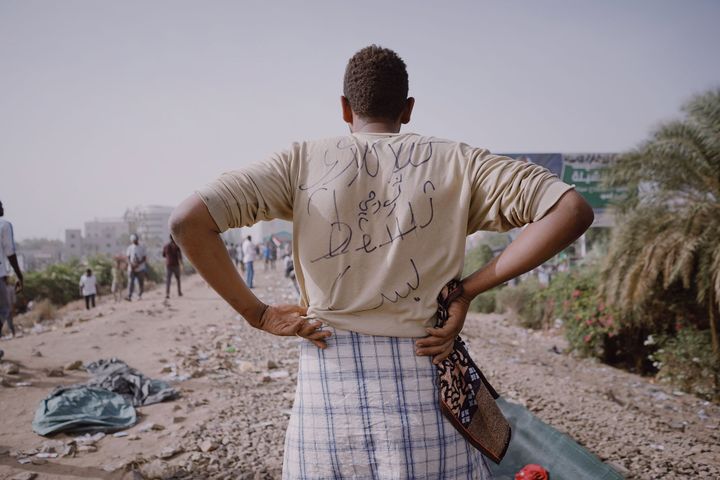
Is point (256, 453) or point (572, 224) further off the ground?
point (572, 224)

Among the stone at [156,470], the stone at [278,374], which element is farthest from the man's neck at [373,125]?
the stone at [278,374]

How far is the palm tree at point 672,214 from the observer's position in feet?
23.8

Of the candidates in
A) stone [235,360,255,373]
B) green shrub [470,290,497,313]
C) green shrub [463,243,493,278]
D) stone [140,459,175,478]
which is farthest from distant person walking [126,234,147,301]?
green shrub [463,243,493,278]

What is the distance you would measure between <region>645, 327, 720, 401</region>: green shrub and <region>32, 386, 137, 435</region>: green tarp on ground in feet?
26.0

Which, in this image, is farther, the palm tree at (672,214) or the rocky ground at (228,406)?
the palm tree at (672,214)

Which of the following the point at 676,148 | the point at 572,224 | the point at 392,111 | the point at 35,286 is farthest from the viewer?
the point at 35,286

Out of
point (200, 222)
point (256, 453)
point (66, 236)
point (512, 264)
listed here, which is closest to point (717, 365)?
point (256, 453)

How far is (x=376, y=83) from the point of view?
141cm

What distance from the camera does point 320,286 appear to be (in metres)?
1.38

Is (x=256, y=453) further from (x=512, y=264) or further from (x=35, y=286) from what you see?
(x=35, y=286)

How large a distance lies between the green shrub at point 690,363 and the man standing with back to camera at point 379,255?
25.7 ft

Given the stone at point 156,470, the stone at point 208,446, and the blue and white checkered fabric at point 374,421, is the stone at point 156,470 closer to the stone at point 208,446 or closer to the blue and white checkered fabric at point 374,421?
the stone at point 208,446

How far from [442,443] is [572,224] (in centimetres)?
68

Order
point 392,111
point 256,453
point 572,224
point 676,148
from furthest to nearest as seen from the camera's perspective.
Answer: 1. point 676,148
2. point 256,453
3. point 392,111
4. point 572,224
